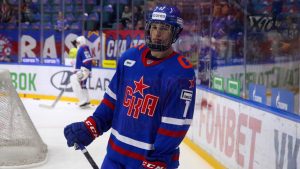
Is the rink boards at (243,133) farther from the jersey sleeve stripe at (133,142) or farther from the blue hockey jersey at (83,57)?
the blue hockey jersey at (83,57)

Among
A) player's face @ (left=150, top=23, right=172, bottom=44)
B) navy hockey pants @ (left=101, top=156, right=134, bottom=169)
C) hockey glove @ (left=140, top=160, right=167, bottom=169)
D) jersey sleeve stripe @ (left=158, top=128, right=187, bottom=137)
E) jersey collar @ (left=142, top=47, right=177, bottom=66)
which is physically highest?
player's face @ (left=150, top=23, right=172, bottom=44)

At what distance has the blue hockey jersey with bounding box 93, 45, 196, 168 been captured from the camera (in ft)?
5.92

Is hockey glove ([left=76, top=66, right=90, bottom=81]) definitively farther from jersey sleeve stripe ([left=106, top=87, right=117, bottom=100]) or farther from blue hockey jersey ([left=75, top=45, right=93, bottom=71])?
jersey sleeve stripe ([left=106, top=87, right=117, bottom=100])

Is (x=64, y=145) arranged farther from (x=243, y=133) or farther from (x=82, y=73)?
(x=82, y=73)

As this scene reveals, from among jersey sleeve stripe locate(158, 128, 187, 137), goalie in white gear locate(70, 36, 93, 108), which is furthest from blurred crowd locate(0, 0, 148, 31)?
jersey sleeve stripe locate(158, 128, 187, 137)

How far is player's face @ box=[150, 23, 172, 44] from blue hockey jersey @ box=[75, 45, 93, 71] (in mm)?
5606

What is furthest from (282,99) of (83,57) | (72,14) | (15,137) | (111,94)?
(72,14)

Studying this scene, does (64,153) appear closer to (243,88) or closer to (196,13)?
(243,88)

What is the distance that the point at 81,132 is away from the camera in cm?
197

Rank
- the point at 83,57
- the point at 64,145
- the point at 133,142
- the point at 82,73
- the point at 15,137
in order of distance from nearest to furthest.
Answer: the point at 133,142
the point at 15,137
the point at 64,145
the point at 83,57
the point at 82,73

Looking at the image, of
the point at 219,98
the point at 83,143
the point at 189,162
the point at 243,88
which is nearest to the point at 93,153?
the point at 189,162

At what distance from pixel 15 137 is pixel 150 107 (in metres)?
2.54

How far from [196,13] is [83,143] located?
150 inches

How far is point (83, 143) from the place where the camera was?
1.99 m
